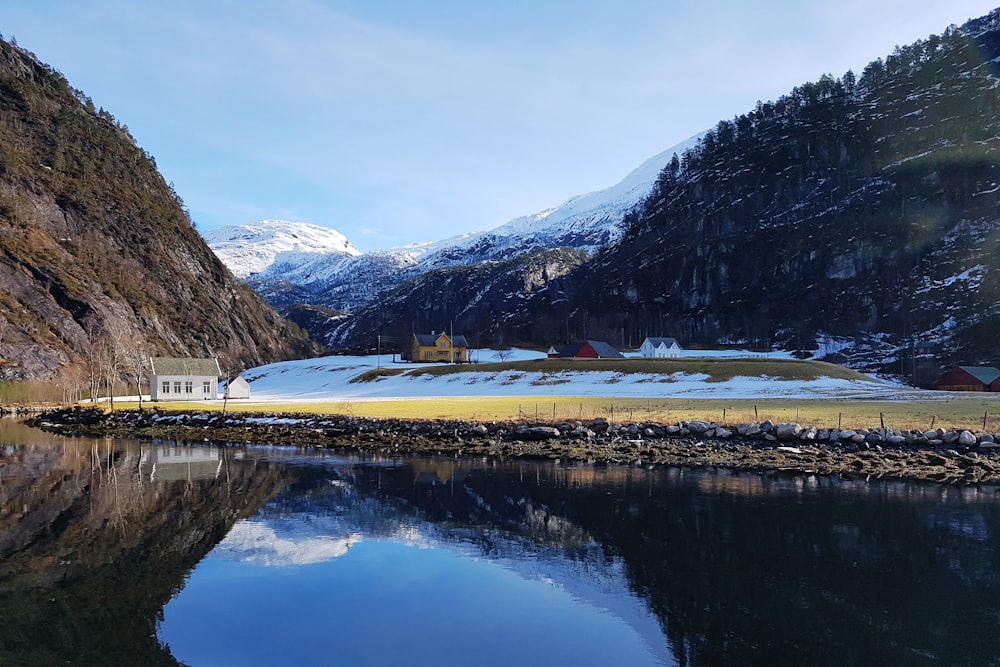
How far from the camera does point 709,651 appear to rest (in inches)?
426

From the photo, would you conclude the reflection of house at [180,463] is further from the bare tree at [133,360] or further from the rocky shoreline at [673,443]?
the bare tree at [133,360]

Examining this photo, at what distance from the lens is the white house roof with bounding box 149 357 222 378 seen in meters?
82.6

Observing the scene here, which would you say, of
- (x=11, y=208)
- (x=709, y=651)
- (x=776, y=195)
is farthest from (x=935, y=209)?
(x=11, y=208)

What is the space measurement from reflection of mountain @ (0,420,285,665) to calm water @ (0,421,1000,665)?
7cm

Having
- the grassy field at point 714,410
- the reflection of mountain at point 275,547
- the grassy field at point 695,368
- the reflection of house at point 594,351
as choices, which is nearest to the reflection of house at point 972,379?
the grassy field at point 695,368

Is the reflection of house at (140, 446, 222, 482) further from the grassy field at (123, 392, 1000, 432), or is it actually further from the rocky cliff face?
the rocky cliff face

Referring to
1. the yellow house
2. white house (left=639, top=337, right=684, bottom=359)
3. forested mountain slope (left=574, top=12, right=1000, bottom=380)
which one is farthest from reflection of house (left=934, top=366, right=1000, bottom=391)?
the yellow house

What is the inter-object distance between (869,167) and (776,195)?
25080 mm

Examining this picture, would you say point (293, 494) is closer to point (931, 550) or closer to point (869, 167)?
point (931, 550)

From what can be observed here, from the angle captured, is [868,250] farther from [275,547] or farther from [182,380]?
[275,547]

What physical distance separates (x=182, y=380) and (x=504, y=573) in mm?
80868

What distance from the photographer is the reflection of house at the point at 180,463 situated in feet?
96.6

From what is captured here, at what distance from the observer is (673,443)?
114ft

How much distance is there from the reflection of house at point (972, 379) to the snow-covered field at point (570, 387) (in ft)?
69.7
